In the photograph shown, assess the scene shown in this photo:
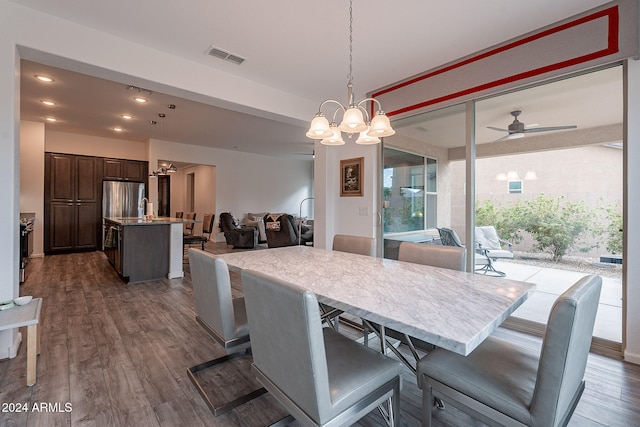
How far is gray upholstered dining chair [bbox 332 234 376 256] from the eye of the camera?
101 inches

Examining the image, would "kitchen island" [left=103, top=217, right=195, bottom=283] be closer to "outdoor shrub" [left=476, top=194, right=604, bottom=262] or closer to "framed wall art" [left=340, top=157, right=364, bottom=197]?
"framed wall art" [left=340, top=157, right=364, bottom=197]

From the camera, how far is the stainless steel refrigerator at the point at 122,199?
22.5 feet

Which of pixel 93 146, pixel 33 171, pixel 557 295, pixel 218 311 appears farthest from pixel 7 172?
pixel 93 146

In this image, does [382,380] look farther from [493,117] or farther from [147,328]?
[493,117]

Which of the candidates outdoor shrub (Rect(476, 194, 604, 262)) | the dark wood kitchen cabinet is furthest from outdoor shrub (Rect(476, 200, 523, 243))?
the dark wood kitchen cabinet

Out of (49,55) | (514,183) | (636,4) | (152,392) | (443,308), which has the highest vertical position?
(636,4)

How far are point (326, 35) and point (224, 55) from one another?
3.65 ft

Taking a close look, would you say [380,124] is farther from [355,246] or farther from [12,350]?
[12,350]

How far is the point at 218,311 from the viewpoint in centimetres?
161

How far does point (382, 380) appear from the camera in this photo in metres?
1.21

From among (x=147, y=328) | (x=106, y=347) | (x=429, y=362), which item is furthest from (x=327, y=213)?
(x=429, y=362)

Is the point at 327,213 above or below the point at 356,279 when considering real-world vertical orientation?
above

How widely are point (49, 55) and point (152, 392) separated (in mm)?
2750

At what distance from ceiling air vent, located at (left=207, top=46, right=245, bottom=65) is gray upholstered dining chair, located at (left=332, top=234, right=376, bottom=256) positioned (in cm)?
214
